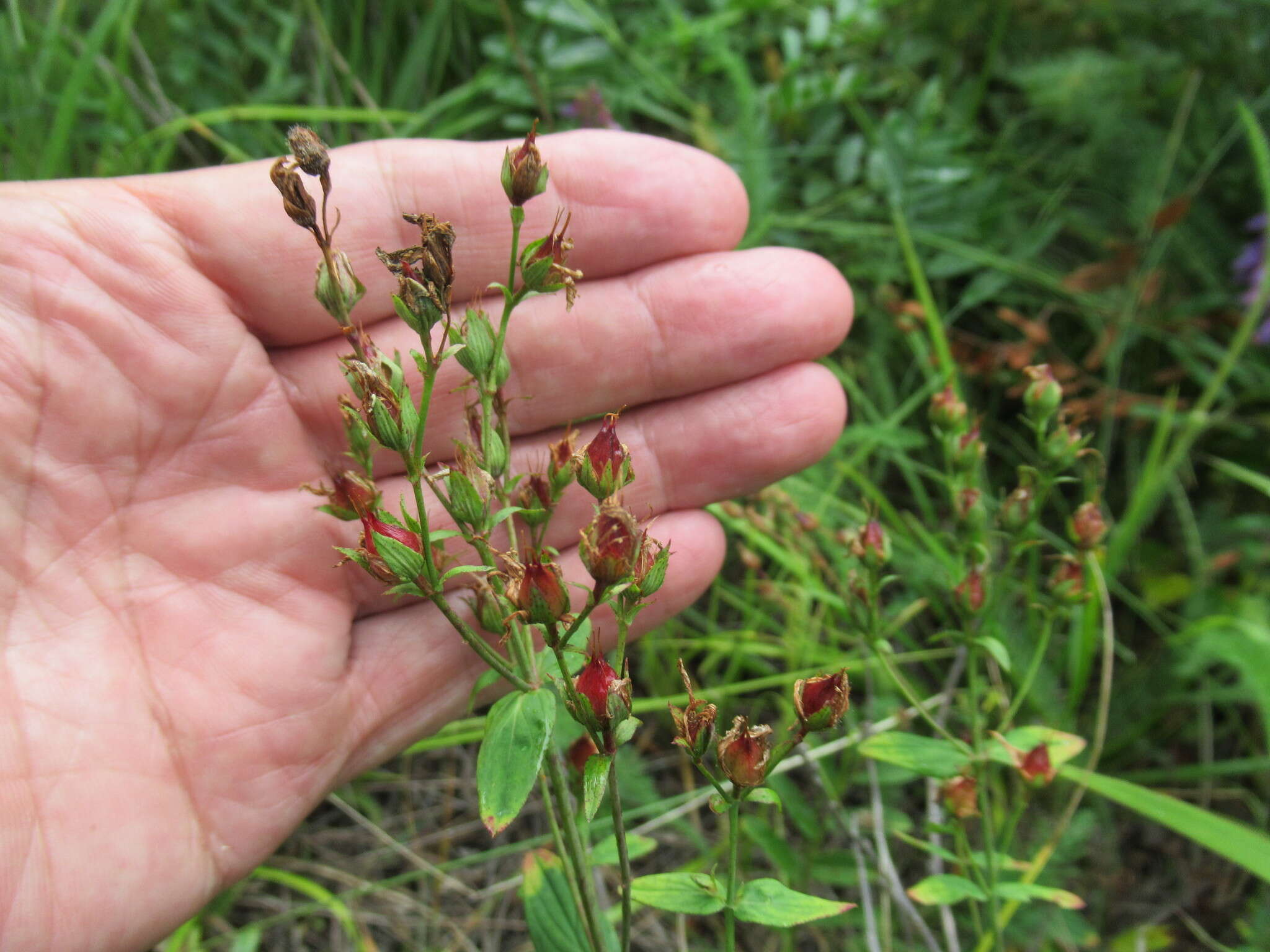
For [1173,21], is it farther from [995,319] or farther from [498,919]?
[498,919]

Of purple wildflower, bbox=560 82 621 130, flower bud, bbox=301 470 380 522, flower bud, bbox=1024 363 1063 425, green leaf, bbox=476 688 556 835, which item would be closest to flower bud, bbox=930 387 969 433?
flower bud, bbox=1024 363 1063 425

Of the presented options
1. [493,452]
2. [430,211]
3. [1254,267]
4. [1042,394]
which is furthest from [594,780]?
[1254,267]

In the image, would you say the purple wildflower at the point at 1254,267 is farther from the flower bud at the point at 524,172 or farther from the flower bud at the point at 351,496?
the flower bud at the point at 351,496

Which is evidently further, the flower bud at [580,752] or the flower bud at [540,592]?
the flower bud at [580,752]

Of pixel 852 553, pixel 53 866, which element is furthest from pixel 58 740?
pixel 852 553

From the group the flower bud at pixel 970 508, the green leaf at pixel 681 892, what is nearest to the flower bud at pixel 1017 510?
the flower bud at pixel 970 508

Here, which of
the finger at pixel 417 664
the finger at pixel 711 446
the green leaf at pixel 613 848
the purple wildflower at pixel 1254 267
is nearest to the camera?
the green leaf at pixel 613 848
